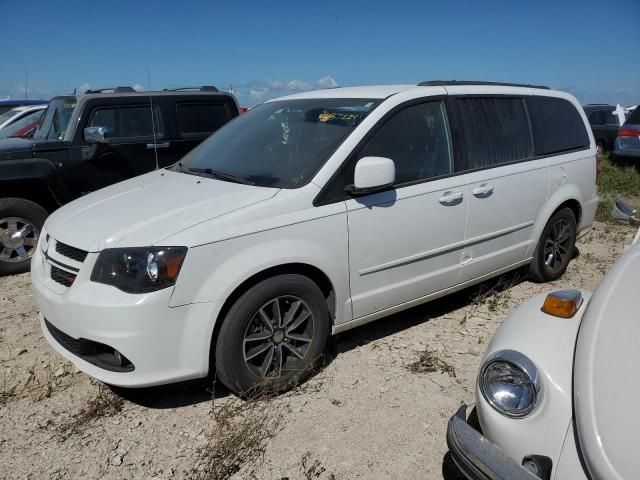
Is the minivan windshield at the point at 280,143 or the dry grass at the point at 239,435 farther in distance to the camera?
the minivan windshield at the point at 280,143

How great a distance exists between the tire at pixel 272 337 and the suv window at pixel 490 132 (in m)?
1.57

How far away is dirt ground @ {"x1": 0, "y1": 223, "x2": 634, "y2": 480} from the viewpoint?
8.66 ft

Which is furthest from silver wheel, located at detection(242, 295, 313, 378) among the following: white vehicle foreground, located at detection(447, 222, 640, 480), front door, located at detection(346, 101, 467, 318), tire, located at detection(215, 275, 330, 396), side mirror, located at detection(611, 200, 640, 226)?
side mirror, located at detection(611, 200, 640, 226)

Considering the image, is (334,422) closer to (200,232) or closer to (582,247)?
(200,232)

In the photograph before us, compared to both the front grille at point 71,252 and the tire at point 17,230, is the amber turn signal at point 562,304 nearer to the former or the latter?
the front grille at point 71,252

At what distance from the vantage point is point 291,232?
3.01 metres

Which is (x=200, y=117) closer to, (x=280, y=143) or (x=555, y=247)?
(x=280, y=143)

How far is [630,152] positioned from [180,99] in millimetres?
9719

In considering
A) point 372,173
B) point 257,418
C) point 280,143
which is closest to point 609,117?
point 280,143

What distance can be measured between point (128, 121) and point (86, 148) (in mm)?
590

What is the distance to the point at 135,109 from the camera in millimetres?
6062

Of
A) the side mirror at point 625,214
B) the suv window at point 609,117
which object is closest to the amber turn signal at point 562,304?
the side mirror at point 625,214

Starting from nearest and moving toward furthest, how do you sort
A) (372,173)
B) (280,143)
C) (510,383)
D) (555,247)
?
(510,383), (372,173), (280,143), (555,247)

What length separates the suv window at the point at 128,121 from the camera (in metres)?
5.89
